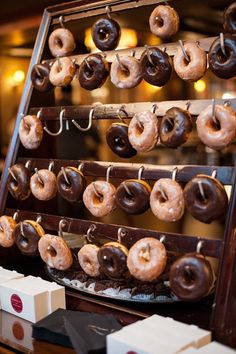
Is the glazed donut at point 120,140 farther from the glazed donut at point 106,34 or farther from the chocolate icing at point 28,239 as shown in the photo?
the chocolate icing at point 28,239

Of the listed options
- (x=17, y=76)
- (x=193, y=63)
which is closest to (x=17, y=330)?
(x=193, y=63)

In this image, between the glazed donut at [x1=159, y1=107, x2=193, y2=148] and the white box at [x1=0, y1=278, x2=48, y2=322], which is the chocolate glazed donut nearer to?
the glazed donut at [x1=159, y1=107, x2=193, y2=148]

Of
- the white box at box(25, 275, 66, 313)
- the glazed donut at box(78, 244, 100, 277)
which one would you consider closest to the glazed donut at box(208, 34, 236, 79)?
the glazed donut at box(78, 244, 100, 277)

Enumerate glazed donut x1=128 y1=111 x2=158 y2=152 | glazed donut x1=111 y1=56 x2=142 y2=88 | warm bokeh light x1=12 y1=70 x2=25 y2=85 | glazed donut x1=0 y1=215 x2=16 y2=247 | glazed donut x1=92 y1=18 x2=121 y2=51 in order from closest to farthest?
glazed donut x1=128 y1=111 x2=158 y2=152, glazed donut x1=111 y1=56 x2=142 y2=88, glazed donut x1=92 y1=18 x2=121 y2=51, glazed donut x1=0 y1=215 x2=16 y2=247, warm bokeh light x1=12 y1=70 x2=25 y2=85

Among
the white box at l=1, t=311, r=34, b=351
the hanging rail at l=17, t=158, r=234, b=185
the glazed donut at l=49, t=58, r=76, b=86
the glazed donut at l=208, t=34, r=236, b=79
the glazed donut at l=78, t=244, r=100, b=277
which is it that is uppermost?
the glazed donut at l=49, t=58, r=76, b=86

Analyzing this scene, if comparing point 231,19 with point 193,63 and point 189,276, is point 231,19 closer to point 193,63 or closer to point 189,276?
point 193,63

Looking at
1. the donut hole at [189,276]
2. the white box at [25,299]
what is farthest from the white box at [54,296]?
the donut hole at [189,276]

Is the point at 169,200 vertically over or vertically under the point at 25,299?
over
